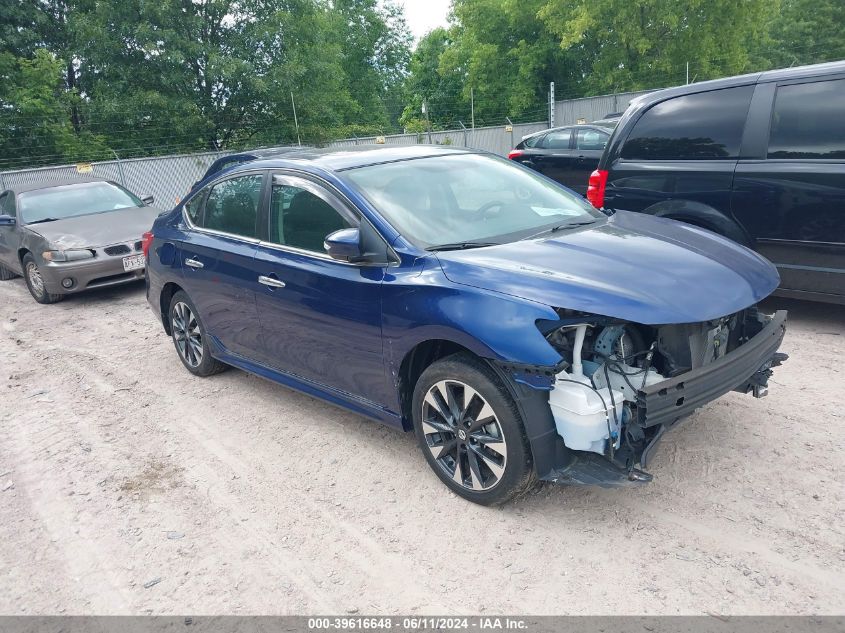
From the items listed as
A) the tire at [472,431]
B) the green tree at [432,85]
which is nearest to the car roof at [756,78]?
the tire at [472,431]

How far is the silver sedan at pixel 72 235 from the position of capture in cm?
848

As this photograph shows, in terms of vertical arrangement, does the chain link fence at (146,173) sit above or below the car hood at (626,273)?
above

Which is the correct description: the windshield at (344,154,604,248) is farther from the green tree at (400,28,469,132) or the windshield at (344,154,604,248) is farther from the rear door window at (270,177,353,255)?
the green tree at (400,28,469,132)

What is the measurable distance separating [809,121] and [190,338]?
16.7 ft

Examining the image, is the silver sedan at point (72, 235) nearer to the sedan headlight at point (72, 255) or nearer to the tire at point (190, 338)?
the sedan headlight at point (72, 255)

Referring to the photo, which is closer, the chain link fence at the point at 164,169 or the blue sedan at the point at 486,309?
the blue sedan at the point at 486,309

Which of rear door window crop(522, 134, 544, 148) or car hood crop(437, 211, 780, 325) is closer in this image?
car hood crop(437, 211, 780, 325)

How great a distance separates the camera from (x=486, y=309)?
10.0ft

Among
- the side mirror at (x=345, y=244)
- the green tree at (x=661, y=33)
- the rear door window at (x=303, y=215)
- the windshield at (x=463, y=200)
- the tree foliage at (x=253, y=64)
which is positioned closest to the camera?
the side mirror at (x=345, y=244)

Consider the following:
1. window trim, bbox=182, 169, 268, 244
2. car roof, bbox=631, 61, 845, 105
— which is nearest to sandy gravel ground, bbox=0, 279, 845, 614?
window trim, bbox=182, 169, 268, 244

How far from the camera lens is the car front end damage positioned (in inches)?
114

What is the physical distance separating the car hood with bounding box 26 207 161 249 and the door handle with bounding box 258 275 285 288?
5.14 meters

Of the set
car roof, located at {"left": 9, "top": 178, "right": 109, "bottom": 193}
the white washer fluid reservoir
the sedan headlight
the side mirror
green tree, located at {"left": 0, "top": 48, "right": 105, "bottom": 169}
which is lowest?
the white washer fluid reservoir

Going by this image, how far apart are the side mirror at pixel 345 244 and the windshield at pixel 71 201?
7266 millimetres
